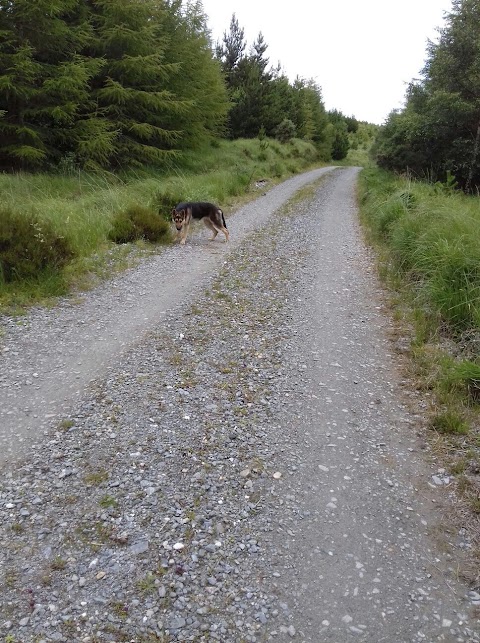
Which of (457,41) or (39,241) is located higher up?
(457,41)

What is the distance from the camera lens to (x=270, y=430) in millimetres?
3424

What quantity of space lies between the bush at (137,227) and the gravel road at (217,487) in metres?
3.28

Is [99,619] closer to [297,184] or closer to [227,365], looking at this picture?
[227,365]

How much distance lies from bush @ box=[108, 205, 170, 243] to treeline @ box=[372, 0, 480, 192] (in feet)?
40.8

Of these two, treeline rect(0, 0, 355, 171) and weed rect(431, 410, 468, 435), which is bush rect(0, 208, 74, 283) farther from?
treeline rect(0, 0, 355, 171)

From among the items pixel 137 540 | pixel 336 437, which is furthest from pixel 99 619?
pixel 336 437

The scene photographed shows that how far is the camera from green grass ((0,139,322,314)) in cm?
601

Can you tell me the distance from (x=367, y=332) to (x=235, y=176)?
13.2 metres

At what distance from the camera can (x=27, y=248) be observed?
5945 mm

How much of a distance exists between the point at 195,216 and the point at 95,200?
2.57 m

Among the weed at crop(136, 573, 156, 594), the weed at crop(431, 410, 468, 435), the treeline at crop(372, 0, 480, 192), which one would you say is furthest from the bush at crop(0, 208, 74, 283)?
the treeline at crop(372, 0, 480, 192)

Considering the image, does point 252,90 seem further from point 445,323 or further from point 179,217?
point 445,323

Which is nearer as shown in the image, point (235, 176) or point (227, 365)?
Result: point (227, 365)

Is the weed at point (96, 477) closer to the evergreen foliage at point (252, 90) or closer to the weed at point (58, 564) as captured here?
the weed at point (58, 564)
